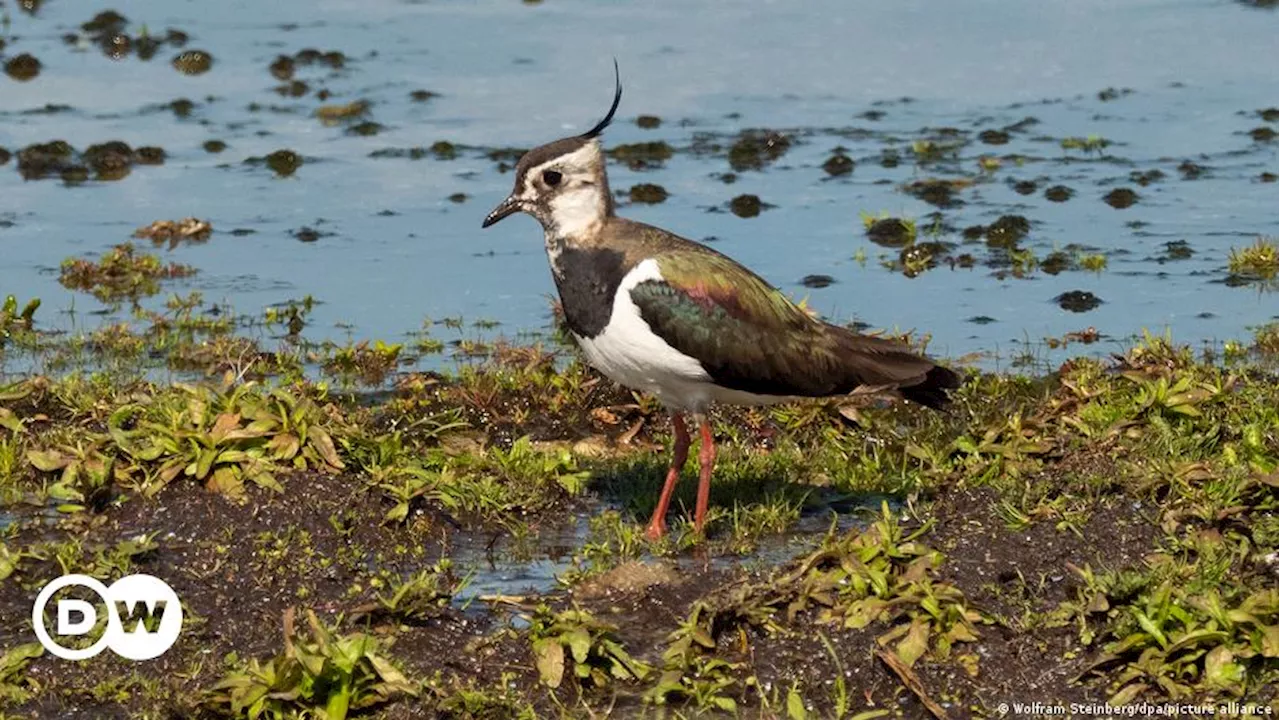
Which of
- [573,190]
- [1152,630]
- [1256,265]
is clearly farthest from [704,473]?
[1256,265]

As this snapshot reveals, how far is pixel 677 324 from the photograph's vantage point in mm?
8406

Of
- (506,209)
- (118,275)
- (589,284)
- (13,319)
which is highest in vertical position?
(506,209)

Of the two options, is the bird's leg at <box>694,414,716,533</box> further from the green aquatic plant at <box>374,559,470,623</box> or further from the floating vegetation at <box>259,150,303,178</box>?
the floating vegetation at <box>259,150,303,178</box>

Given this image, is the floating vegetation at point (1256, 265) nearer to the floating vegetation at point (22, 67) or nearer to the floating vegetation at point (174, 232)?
the floating vegetation at point (174, 232)

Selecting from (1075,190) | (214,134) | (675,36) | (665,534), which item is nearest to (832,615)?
(665,534)

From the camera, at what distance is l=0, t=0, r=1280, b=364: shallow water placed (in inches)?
497

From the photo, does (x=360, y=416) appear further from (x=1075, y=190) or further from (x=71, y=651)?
(x=1075, y=190)

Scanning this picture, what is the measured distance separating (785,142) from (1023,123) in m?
1.79

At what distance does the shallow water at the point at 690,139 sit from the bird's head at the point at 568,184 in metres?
3.13

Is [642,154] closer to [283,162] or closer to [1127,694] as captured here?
[283,162]

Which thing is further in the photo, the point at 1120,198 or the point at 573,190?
the point at 1120,198

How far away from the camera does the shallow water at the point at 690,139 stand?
12625mm

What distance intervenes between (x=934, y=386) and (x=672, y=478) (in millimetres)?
1117

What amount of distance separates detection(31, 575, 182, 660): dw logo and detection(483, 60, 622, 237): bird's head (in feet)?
7.00
